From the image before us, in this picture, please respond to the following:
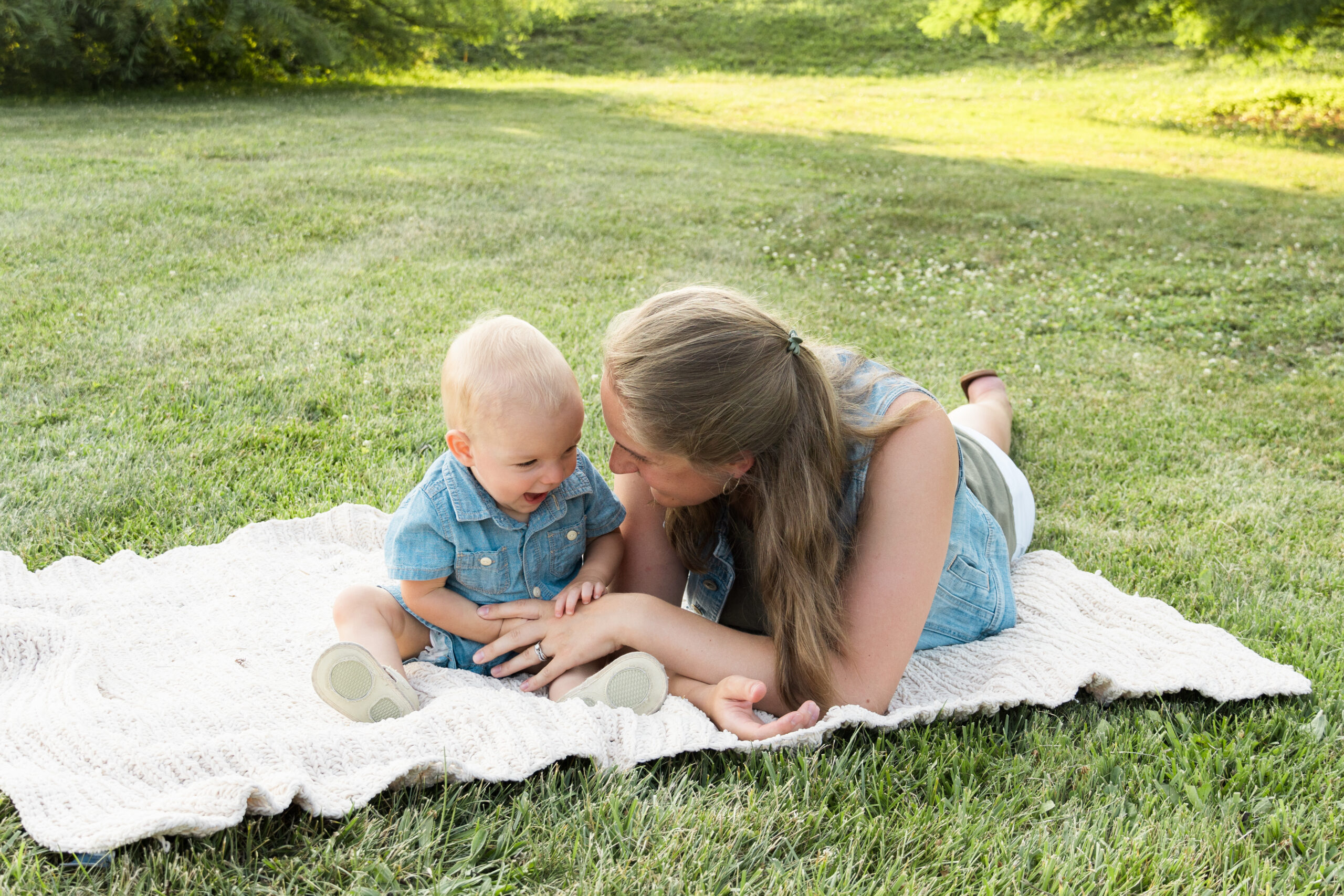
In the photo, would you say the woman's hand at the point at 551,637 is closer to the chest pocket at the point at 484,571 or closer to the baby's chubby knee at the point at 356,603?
the chest pocket at the point at 484,571

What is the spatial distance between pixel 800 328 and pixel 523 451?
12.7ft

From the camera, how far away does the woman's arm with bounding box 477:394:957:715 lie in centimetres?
238

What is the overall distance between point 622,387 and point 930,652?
50.3 inches

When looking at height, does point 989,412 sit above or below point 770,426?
below

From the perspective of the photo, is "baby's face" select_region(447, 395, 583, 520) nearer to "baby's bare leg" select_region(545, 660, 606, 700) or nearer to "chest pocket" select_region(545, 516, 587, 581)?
"chest pocket" select_region(545, 516, 587, 581)

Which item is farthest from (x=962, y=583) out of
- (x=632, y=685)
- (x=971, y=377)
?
(x=971, y=377)

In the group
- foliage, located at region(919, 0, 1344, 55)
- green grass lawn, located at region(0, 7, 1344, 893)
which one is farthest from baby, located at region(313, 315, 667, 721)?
foliage, located at region(919, 0, 1344, 55)

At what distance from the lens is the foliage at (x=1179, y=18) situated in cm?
1307

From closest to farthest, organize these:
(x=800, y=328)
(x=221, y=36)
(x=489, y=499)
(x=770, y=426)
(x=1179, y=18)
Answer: (x=770, y=426), (x=489, y=499), (x=800, y=328), (x=221, y=36), (x=1179, y=18)

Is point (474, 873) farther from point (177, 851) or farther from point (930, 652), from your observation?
point (930, 652)

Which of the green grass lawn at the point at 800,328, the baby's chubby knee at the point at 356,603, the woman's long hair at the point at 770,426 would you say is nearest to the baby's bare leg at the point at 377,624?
the baby's chubby knee at the point at 356,603

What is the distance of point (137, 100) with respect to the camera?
44.6 ft

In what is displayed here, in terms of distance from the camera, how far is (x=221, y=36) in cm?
1402

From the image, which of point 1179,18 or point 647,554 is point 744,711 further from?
point 1179,18
